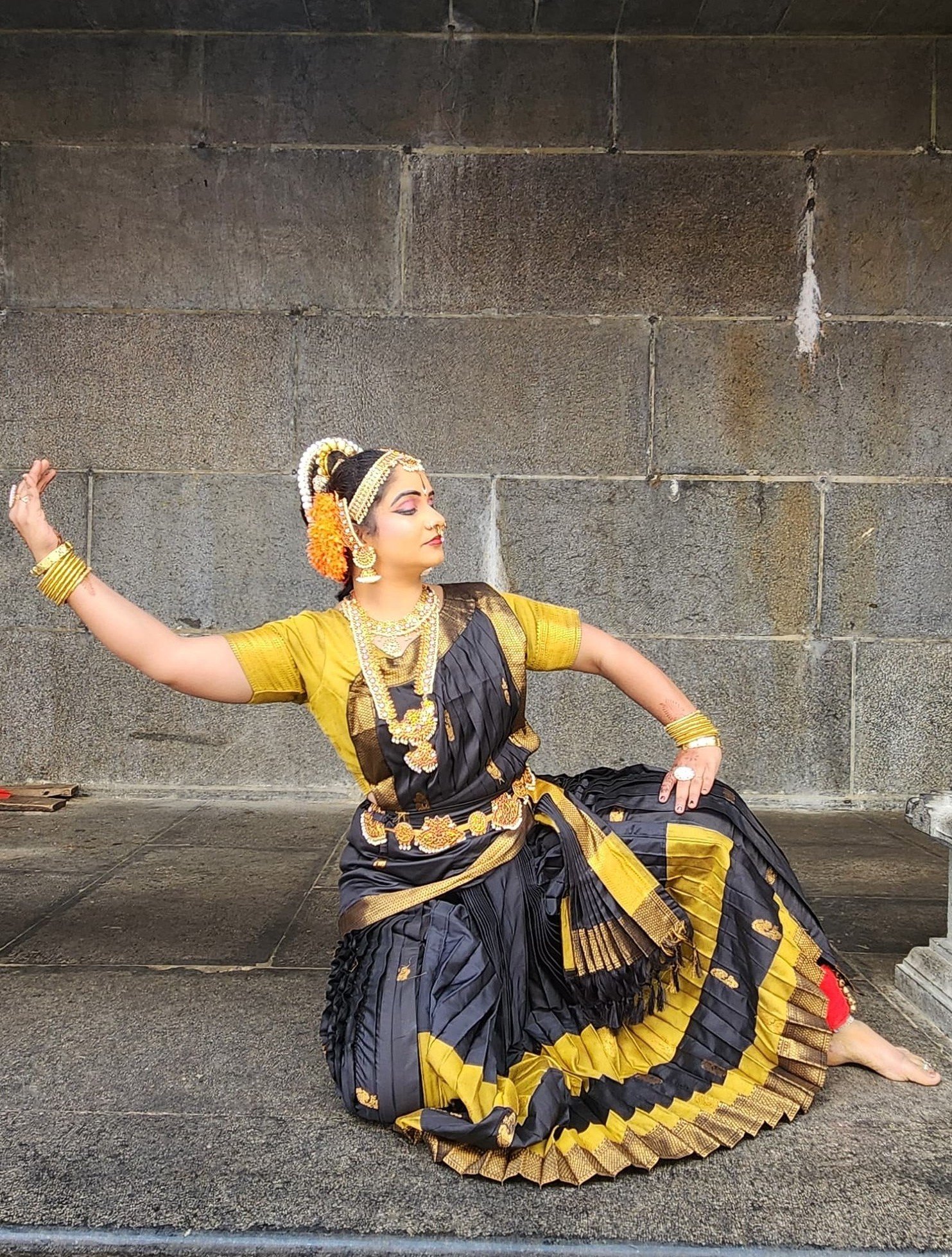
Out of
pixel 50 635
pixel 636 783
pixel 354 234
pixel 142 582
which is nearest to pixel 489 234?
pixel 354 234

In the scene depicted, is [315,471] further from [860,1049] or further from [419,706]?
[860,1049]

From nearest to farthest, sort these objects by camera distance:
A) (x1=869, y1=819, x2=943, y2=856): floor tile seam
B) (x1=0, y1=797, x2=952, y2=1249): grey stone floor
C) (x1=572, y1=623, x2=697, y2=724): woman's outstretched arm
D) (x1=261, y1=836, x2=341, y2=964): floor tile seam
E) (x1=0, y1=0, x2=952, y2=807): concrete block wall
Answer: (x1=0, y1=797, x2=952, y2=1249): grey stone floor → (x1=572, y1=623, x2=697, y2=724): woman's outstretched arm → (x1=261, y1=836, x2=341, y2=964): floor tile seam → (x1=869, y1=819, x2=943, y2=856): floor tile seam → (x1=0, y1=0, x2=952, y2=807): concrete block wall

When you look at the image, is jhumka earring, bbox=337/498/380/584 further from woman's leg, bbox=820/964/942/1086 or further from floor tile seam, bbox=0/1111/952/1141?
woman's leg, bbox=820/964/942/1086

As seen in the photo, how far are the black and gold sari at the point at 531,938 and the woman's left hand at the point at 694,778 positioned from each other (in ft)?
0.10

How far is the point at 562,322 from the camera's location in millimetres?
5320

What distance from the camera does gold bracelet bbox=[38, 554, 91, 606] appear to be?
2.32 metres

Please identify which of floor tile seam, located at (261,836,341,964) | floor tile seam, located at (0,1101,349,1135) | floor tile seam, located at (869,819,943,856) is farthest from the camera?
floor tile seam, located at (869,819,943,856)

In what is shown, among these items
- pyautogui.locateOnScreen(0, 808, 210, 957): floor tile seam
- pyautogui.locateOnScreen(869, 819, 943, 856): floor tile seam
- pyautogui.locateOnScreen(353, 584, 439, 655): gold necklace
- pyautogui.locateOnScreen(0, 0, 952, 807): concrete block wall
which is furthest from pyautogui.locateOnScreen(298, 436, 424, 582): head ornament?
pyautogui.locateOnScreen(869, 819, 943, 856): floor tile seam

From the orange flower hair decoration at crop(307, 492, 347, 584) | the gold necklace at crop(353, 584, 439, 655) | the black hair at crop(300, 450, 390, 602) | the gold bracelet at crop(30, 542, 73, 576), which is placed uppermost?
the black hair at crop(300, 450, 390, 602)

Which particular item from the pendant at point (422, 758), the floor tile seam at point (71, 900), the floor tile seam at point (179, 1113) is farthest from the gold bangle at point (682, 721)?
the floor tile seam at point (71, 900)

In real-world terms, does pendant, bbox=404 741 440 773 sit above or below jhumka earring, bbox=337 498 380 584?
below

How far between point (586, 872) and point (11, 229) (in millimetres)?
4859

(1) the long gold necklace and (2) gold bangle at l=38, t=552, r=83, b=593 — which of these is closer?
(2) gold bangle at l=38, t=552, r=83, b=593

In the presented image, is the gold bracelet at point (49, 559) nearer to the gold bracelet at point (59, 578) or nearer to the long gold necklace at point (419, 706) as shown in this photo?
the gold bracelet at point (59, 578)
